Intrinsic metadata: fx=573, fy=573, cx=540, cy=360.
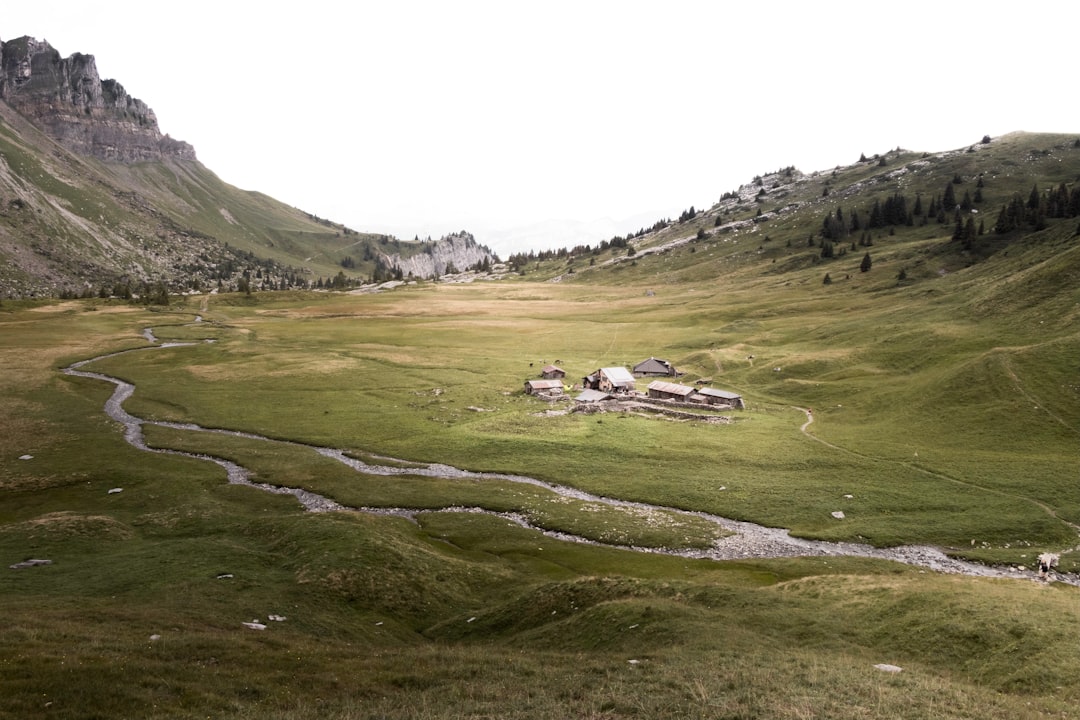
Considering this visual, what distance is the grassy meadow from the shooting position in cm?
2177

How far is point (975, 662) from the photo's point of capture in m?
25.0

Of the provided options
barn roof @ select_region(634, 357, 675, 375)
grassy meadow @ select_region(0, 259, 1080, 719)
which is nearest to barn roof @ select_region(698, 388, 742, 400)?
grassy meadow @ select_region(0, 259, 1080, 719)

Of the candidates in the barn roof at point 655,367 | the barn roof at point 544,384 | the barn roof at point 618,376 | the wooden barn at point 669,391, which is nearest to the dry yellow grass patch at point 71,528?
the barn roof at point 544,384

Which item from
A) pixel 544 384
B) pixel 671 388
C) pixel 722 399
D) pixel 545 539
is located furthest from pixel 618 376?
pixel 545 539

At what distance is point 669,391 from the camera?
97.1 m

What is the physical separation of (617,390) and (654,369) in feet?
65.4

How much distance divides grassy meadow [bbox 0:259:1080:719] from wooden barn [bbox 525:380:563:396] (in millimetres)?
3075

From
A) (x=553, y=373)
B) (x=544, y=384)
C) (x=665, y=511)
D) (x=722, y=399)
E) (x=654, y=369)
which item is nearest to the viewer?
(x=665, y=511)

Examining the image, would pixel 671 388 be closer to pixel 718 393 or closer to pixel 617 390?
pixel 718 393

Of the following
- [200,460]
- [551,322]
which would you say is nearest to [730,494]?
[200,460]

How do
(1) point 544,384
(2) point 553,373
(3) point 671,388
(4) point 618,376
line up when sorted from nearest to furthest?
(3) point 671,388 → (1) point 544,384 → (4) point 618,376 → (2) point 553,373

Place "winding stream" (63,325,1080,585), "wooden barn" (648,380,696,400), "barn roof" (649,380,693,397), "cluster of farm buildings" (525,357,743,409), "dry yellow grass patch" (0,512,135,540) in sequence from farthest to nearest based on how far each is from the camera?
1. "barn roof" (649,380,693,397)
2. "wooden barn" (648,380,696,400)
3. "cluster of farm buildings" (525,357,743,409)
4. "winding stream" (63,325,1080,585)
5. "dry yellow grass patch" (0,512,135,540)

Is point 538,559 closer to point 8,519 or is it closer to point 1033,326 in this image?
point 8,519

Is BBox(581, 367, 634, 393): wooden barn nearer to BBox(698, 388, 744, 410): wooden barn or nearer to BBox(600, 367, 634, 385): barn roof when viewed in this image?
BBox(600, 367, 634, 385): barn roof
